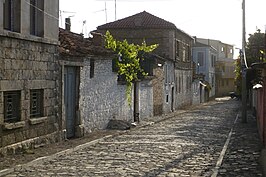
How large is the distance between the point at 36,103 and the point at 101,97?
244 inches

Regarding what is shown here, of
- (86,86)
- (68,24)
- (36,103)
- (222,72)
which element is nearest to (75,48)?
(86,86)

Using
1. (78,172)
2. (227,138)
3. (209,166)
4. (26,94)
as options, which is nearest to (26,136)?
(26,94)

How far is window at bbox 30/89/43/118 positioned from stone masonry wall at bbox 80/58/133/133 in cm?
337

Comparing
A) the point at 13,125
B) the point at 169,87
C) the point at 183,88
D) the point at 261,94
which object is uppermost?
the point at 169,87

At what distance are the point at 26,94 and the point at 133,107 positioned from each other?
42.5 ft

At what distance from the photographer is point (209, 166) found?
11586 millimetres

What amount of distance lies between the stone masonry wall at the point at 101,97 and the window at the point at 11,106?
16.2 feet

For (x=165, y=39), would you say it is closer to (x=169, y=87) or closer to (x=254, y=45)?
(x=169, y=87)

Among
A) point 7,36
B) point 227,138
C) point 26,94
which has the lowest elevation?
point 227,138

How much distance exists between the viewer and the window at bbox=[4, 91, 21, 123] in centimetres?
1233

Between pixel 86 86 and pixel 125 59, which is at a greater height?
pixel 125 59

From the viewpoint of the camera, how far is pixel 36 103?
14.3 m

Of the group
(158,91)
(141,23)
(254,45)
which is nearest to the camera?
(158,91)

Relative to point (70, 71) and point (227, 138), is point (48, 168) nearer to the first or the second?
point (70, 71)
